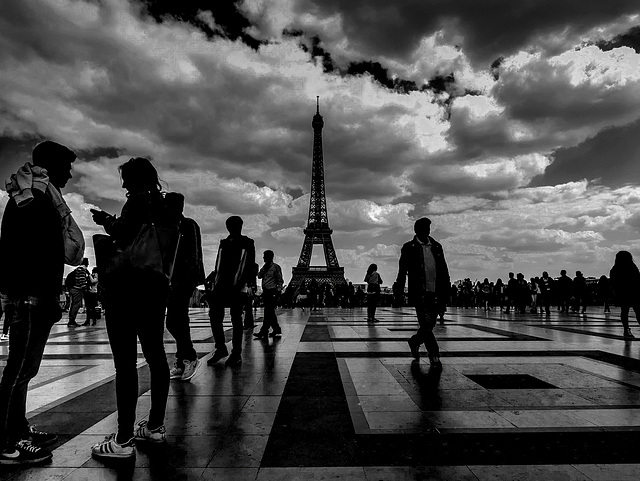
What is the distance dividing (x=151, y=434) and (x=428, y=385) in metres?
2.65

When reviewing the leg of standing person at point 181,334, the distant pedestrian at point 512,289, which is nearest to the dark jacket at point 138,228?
the leg of standing person at point 181,334

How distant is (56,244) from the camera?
115 inches

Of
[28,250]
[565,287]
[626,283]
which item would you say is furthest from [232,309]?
[565,287]

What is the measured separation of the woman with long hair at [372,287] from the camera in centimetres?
1390

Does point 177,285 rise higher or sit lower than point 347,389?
higher

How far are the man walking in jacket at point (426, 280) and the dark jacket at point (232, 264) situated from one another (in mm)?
2036

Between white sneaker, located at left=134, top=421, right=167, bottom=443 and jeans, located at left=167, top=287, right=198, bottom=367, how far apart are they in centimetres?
208

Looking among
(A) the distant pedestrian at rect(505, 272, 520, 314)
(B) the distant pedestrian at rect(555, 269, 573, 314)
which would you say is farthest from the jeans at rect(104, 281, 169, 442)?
(B) the distant pedestrian at rect(555, 269, 573, 314)

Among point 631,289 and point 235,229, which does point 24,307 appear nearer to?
point 235,229

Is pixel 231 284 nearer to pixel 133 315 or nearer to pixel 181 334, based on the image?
pixel 181 334

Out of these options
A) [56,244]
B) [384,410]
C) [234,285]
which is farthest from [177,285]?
[384,410]

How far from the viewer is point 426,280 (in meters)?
5.68

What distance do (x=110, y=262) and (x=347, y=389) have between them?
8.29ft

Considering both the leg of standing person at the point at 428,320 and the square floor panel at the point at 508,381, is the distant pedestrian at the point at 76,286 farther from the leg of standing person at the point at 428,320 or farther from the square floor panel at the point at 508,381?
the square floor panel at the point at 508,381
